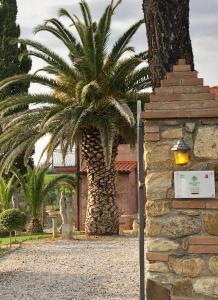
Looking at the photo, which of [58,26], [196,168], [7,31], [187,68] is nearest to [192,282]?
[196,168]

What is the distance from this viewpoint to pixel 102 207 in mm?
16859

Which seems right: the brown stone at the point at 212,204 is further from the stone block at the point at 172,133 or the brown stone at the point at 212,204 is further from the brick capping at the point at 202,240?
the stone block at the point at 172,133

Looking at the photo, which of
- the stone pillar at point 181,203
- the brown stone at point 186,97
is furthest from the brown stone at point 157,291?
the brown stone at point 186,97

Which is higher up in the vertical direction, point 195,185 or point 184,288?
point 195,185

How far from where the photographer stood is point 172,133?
5801 millimetres

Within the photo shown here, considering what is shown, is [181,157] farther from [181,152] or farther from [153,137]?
[153,137]

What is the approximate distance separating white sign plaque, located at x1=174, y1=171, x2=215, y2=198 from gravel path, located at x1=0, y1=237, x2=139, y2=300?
99.1 inches

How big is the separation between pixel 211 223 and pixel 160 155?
84 centimetres

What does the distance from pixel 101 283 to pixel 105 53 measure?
9.24 meters

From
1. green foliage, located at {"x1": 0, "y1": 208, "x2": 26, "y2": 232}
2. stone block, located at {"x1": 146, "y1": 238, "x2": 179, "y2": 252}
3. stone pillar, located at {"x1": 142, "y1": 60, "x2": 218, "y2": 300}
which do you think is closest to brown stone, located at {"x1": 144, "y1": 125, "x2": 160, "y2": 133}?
stone pillar, located at {"x1": 142, "y1": 60, "x2": 218, "y2": 300}

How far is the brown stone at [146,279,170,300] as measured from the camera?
573cm

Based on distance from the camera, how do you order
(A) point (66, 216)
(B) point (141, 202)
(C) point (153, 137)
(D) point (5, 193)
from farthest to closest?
1. (D) point (5, 193)
2. (A) point (66, 216)
3. (B) point (141, 202)
4. (C) point (153, 137)

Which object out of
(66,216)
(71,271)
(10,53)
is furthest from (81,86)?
(10,53)

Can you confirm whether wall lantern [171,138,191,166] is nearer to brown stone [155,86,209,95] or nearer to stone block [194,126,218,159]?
stone block [194,126,218,159]
